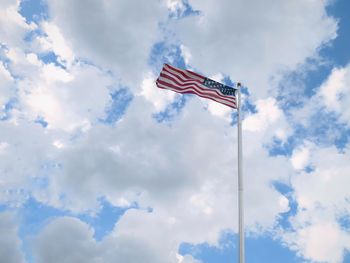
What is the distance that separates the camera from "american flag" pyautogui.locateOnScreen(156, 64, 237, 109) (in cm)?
2572

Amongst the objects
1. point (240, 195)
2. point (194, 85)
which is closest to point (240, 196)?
point (240, 195)

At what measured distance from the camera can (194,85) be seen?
26.2 meters

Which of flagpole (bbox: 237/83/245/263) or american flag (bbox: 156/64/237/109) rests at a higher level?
american flag (bbox: 156/64/237/109)

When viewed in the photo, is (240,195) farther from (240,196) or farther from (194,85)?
(194,85)

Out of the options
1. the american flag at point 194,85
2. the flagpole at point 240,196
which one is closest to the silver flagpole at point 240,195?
the flagpole at point 240,196

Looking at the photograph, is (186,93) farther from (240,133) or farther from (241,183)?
(241,183)

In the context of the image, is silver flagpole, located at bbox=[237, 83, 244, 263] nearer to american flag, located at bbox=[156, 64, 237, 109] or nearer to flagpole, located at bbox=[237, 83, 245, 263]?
flagpole, located at bbox=[237, 83, 245, 263]

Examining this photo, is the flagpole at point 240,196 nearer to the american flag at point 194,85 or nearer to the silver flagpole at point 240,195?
the silver flagpole at point 240,195

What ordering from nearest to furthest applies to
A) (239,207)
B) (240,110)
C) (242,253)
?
(242,253) < (239,207) < (240,110)

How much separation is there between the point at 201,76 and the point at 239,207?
9.17 meters

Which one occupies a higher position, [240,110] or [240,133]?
[240,110]

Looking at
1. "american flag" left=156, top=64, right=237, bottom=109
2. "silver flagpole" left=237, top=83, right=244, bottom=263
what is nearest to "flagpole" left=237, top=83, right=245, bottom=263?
"silver flagpole" left=237, top=83, right=244, bottom=263

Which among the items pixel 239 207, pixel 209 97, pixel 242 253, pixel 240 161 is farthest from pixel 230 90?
pixel 242 253

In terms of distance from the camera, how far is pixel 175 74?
25859 millimetres
